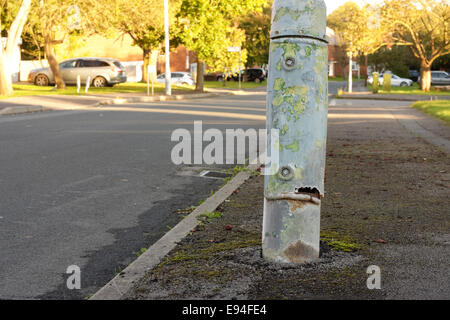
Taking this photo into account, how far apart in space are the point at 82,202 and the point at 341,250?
3.33 meters

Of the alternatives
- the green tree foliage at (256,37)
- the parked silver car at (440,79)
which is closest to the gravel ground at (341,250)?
the parked silver car at (440,79)

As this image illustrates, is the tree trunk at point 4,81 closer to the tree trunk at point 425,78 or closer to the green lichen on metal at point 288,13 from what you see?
the green lichen on metal at point 288,13

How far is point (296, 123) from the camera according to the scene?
151 inches

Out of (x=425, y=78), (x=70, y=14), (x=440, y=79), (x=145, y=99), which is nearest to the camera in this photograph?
(x=145, y=99)

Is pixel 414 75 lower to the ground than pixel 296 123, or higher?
higher

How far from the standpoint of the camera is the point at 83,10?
98.0ft

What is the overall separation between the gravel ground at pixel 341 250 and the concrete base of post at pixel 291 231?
3.0 inches

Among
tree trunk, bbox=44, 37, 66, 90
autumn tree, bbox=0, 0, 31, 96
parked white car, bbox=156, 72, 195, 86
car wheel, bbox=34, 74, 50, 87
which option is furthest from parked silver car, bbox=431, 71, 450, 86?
autumn tree, bbox=0, 0, 31, 96

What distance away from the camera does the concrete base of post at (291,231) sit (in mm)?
3936

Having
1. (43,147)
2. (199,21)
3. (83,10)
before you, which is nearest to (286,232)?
(43,147)

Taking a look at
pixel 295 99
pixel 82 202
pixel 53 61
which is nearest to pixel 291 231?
pixel 295 99

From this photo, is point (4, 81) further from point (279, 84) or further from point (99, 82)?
point (279, 84)
